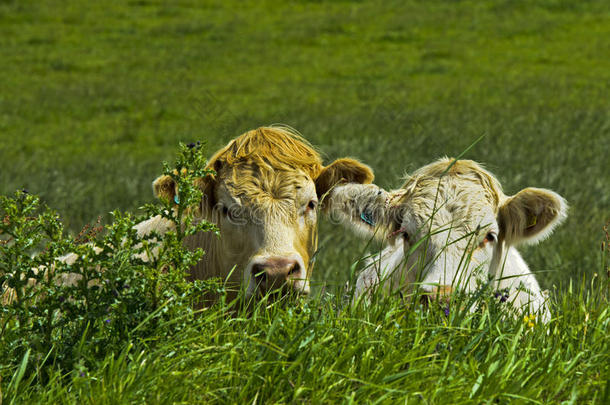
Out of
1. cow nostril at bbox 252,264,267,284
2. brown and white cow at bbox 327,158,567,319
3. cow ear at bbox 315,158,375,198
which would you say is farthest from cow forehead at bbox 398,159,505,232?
cow nostril at bbox 252,264,267,284

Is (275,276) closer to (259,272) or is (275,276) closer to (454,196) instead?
(259,272)

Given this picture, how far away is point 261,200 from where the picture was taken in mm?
5340

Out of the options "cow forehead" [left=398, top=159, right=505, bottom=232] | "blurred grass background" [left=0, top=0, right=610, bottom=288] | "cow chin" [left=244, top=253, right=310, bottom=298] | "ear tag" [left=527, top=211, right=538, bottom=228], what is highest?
"cow forehead" [left=398, top=159, right=505, bottom=232]

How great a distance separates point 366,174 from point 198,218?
3.92 ft

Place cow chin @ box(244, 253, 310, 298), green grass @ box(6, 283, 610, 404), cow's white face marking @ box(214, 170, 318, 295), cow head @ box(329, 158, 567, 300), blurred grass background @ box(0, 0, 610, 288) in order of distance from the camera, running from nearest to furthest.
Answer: green grass @ box(6, 283, 610, 404)
cow chin @ box(244, 253, 310, 298)
cow's white face marking @ box(214, 170, 318, 295)
cow head @ box(329, 158, 567, 300)
blurred grass background @ box(0, 0, 610, 288)

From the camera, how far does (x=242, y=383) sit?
141 inches

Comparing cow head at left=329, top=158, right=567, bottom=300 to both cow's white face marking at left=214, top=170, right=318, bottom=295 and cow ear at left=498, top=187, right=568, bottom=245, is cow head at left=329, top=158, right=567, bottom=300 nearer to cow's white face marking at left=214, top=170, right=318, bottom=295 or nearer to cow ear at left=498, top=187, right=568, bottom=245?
cow ear at left=498, top=187, right=568, bottom=245

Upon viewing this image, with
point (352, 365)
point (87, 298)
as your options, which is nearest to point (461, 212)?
point (352, 365)

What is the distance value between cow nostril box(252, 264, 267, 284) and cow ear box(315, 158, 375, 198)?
102 centimetres

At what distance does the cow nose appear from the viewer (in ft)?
15.8

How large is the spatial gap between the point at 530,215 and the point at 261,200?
5.83 feet

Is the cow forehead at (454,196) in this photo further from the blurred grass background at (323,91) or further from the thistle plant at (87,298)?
the thistle plant at (87,298)

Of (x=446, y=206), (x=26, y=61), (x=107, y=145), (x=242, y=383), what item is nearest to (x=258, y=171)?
(x=446, y=206)

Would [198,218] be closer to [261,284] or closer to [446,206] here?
[261,284]
